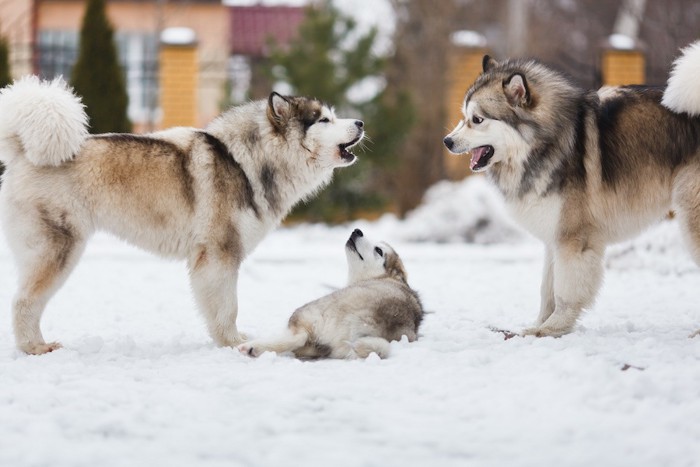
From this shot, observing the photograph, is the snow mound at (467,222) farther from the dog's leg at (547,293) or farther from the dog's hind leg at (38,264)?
the dog's hind leg at (38,264)

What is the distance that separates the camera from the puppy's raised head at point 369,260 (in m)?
5.83

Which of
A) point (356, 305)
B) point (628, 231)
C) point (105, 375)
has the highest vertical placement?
point (628, 231)

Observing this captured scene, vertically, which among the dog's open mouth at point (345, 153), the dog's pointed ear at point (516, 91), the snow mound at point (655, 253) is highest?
the dog's pointed ear at point (516, 91)

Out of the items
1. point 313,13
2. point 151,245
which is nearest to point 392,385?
point 151,245

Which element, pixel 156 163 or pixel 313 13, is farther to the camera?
pixel 313 13

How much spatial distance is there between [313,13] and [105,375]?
44.9 ft

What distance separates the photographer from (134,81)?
62.7ft

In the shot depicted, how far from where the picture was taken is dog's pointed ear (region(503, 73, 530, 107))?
5.28 metres

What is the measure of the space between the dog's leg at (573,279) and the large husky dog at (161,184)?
1.58 metres

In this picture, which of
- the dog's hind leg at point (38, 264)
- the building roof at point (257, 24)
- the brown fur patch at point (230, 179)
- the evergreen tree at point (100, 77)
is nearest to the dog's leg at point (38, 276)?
the dog's hind leg at point (38, 264)

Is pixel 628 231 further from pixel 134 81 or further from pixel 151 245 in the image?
pixel 134 81

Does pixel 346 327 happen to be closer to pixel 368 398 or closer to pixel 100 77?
pixel 368 398

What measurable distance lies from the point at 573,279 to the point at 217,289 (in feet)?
7.40

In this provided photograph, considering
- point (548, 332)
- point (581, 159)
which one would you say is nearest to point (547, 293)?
point (548, 332)
